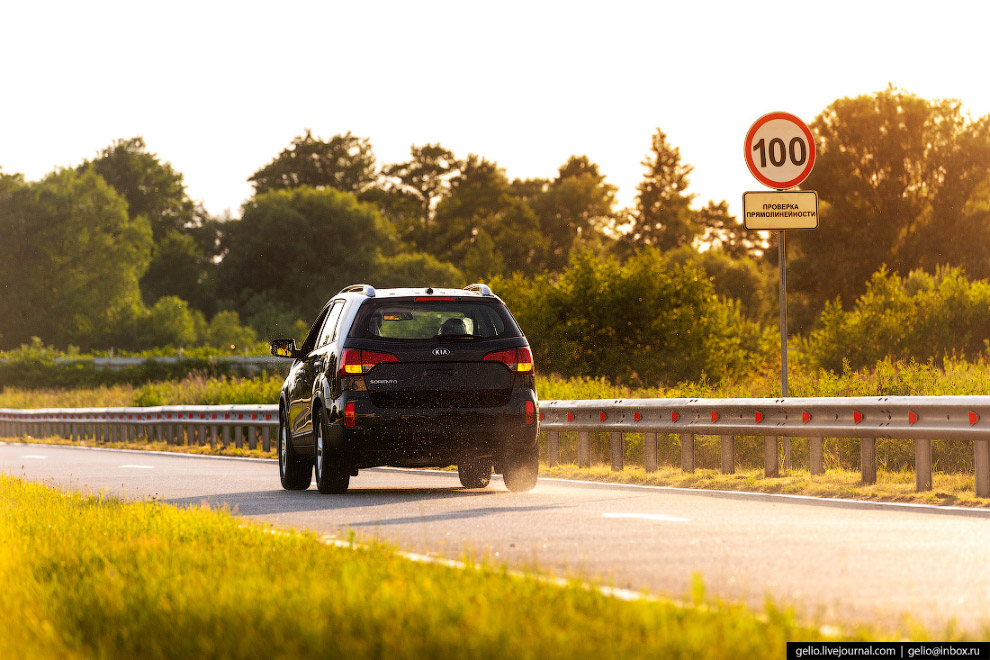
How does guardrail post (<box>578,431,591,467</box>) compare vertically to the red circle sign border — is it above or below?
below

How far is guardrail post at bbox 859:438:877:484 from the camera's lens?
14.3m

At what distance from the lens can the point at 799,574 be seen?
27.3 feet

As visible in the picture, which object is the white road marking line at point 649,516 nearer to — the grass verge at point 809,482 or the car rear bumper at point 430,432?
the grass verge at point 809,482

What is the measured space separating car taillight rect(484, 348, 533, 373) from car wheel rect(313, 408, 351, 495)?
62.0 inches

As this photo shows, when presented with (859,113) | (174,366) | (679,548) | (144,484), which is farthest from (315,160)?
(679,548)

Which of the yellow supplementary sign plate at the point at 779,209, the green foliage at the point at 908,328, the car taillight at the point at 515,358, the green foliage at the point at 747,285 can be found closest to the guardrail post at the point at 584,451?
the yellow supplementary sign plate at the point at 779,209

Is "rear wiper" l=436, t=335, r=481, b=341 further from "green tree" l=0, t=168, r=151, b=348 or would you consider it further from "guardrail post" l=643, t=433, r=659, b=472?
"green tree" l=0, t=168, r=151, b=348

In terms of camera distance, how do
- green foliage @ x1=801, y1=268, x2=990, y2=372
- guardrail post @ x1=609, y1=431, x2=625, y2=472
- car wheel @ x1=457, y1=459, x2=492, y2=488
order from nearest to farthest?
car wheel @ x1=457, y1=459, x2=492, y2=488 < guardrail post @ x1=609, y1=431, x2=625, y2=472 < green foliage @ x1=801, y1=268, x2=990, y2=372

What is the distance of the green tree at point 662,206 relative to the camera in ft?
330

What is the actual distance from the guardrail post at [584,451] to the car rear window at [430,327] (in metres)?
3.94

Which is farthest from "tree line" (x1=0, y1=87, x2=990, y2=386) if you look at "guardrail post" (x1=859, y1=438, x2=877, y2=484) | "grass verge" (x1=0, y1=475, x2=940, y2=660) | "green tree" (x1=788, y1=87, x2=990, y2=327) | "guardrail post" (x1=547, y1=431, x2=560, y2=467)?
"grass verge" (x1=0, y1=475, x2=940, y2=660)

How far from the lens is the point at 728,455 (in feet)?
53.5

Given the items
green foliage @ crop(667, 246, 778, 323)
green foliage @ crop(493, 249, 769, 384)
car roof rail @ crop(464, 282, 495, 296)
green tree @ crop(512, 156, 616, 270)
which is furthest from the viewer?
green tree @ crop(512, 156, 616, 270)

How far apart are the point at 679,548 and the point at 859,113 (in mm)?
58694
